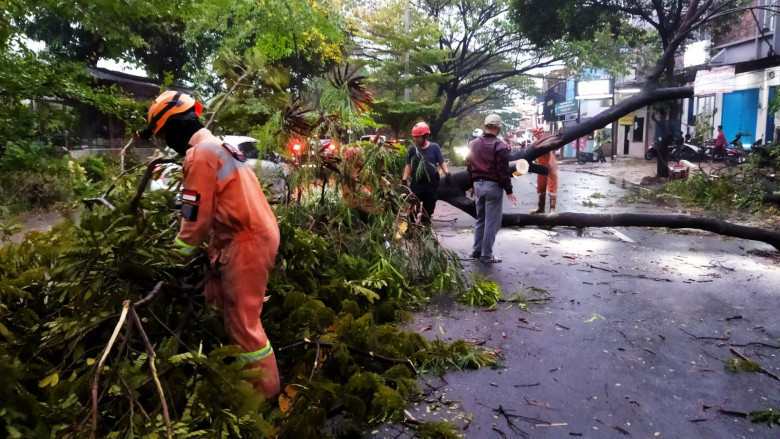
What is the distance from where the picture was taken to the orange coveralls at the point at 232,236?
276 cm

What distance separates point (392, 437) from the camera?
2.89 meters

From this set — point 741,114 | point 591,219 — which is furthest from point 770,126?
point 591,219

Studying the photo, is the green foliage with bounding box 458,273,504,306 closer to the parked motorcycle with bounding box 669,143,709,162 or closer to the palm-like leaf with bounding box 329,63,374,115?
the palm-like leaf with bounding box 329,63,374,115

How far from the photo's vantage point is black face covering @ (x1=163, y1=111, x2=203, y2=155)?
293 cm

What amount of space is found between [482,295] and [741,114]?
2482 centimetres

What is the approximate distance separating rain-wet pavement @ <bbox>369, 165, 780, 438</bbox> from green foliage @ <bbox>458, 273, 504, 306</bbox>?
0.13 metres

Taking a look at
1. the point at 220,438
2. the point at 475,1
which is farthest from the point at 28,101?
the point at 475,1

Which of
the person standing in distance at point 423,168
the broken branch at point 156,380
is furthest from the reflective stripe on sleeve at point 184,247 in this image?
the person standing in distance at point 423,168

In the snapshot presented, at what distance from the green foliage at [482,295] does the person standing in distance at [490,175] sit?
4.57 ft

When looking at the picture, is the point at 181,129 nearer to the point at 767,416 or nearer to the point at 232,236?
the point at 232,236

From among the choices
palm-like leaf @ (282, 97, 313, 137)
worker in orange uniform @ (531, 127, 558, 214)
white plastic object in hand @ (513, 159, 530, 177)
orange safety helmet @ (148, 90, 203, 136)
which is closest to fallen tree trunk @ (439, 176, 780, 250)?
white plastic object in hand @ (513, 159, 530, 177)

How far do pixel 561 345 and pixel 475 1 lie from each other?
2355 centimetres

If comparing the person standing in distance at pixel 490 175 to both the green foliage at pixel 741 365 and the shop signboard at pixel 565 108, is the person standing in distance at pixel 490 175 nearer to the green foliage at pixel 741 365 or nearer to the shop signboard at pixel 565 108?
the green foliage at pixel 741 365

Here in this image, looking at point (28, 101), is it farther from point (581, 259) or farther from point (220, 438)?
point (581, 259)
